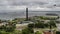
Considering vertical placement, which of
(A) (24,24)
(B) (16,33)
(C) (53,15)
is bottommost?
(B) (16,33)

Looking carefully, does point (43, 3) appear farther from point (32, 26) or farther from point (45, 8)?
point (32, 26)

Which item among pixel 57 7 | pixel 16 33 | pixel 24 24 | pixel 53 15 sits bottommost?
pixel 16 33

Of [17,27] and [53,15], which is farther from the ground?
[53,15]

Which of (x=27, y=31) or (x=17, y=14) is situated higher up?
(x=17, y=14)

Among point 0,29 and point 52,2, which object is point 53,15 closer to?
point 52,2

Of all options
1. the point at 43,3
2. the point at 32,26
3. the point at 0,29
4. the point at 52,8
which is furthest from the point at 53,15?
the point at 0,29

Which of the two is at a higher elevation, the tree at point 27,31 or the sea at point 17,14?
the sea at point 17,14

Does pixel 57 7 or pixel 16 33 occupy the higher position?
pixel 57 7

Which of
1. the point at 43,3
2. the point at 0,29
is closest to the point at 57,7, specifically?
the point at 43,3

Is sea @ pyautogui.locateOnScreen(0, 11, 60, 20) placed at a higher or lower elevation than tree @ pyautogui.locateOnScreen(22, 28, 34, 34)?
higher
